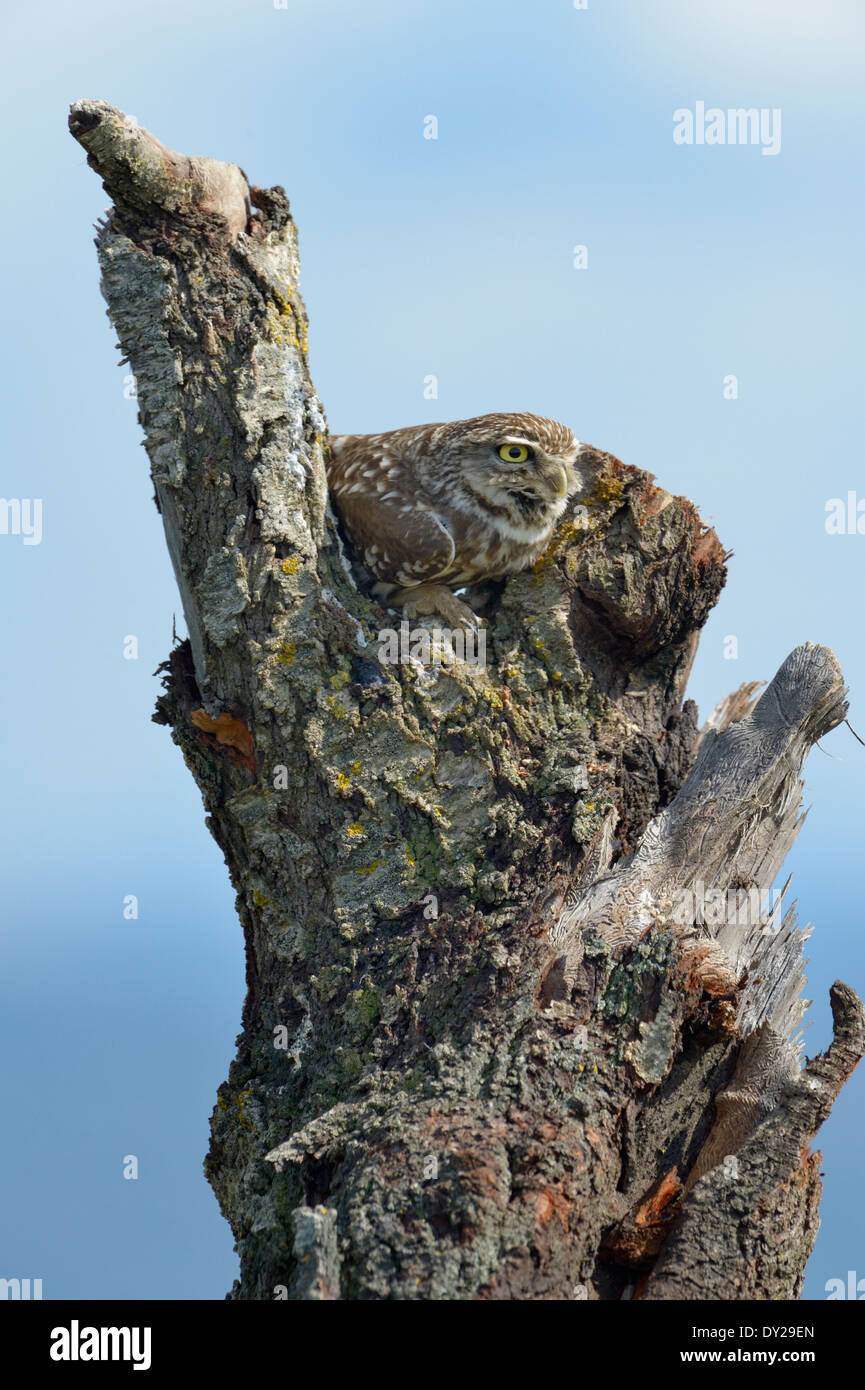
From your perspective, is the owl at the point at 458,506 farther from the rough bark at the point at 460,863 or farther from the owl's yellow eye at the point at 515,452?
the rough bark at the point at 460,863

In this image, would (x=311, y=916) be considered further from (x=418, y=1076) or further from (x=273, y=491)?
(x=273, y=491)

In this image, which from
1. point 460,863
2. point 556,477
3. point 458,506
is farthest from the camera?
point 458,506

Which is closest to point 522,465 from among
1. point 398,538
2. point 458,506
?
point 458,506

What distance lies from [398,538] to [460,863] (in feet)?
4.48

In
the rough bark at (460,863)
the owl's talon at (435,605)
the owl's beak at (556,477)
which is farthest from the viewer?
the owl's talon at (435,605)

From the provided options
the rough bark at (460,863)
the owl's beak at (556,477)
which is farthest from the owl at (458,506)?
the rough bark at (460,863)

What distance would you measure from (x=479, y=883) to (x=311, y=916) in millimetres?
622

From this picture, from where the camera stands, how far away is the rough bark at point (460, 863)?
297cm

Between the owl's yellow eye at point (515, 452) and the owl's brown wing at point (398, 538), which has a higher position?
the owl's yellow eye at point (515, 452)

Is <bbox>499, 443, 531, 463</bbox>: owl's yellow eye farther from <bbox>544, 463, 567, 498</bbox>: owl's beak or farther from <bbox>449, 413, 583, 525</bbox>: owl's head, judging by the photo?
<bbox>544, 463, 567, 498</bbox>: owl's beak

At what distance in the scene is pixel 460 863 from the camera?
3.56 m

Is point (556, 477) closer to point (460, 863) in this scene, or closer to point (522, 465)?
point (522, 465)
